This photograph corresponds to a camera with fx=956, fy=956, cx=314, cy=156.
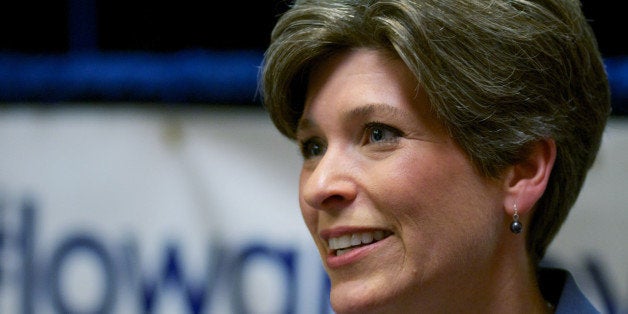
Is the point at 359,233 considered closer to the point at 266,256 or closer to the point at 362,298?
the point at 362,298

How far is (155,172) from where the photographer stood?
101 inches

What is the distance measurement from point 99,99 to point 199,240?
1.59 feet

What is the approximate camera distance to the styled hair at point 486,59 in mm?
1688

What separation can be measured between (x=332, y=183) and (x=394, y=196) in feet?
0.38

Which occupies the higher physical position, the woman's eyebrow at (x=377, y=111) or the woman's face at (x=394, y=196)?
the woman's eyebrow at (x=377, y=111)

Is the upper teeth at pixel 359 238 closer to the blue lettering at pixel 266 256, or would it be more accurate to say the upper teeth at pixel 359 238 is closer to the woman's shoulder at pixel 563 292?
the woman's shoulder at pixel 563 292

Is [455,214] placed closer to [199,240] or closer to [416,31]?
[416,31]

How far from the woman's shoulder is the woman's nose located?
0.52 m

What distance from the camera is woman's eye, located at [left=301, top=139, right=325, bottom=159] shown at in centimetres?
189

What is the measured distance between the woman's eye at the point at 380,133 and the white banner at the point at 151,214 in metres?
0.71

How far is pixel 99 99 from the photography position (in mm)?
2613

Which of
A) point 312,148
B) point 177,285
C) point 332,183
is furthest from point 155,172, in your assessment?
point 332,183

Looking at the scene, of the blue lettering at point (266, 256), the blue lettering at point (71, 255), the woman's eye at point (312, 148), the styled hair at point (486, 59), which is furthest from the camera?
the blue lettering at point (71, 255)

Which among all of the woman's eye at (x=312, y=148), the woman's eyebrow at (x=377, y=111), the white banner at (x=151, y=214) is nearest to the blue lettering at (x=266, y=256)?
the white banner at (x=151, y=214)
